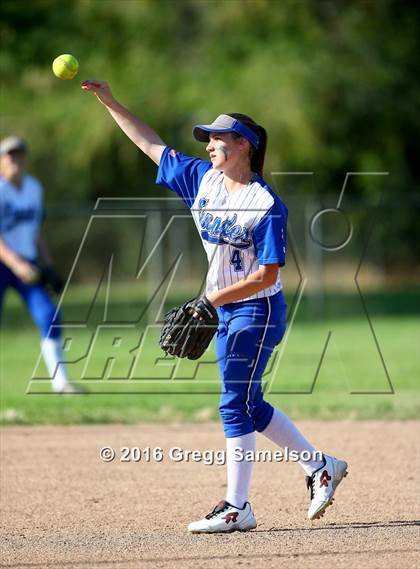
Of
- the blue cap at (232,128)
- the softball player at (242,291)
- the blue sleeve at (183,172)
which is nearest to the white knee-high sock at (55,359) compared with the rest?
the blue sleeve at (183,172)

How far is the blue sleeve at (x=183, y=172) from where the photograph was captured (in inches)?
215

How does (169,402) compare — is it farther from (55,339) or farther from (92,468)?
(92,468)

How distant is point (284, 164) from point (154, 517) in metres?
20.7

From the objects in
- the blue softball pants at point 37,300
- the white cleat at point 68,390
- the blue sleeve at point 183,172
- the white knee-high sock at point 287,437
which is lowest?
the white cleat at point 68,390

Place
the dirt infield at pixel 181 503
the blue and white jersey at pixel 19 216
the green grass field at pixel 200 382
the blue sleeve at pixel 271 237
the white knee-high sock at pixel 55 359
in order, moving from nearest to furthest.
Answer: the dirt infield at pixel 181 503
the blue sleeve at pixel 271 237
the green grass field at pixel 200 382
the white knee-high sock at pixel 55 359
the blue and white jersey at pixel 19 216

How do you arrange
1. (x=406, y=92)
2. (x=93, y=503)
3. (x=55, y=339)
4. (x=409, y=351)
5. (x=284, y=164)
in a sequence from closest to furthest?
(x=93, y=503), (x=55, y=339), (x=409, y=351), (x=284, y=164), (x=406, y=92)

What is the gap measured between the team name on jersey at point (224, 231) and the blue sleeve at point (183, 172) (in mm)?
253

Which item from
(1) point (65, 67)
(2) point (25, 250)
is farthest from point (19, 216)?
(1) point (65, 67)

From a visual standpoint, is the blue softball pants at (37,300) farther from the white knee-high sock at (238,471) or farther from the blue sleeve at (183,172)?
the white knee-high sock at (238,471)

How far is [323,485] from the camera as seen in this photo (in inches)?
211

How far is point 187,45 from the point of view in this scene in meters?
30.4

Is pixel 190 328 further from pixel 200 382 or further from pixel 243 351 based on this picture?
pixel 200 382

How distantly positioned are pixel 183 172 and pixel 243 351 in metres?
1.03

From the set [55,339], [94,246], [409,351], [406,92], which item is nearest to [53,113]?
[94,246]
